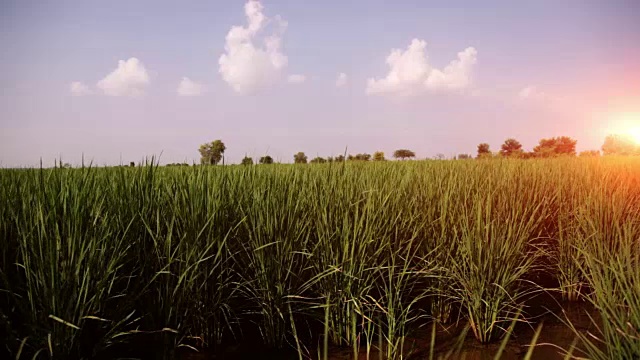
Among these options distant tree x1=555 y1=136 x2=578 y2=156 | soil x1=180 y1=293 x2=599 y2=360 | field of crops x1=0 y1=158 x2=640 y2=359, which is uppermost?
distant tree x1=555 y1=136 x2=578 y2=156

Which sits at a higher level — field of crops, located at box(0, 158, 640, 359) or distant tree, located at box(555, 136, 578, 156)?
distant tree, located at box(555, 136, 578, 156)

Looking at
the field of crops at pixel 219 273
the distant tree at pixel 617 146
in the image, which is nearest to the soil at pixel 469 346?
the field of crops at pixel 219 273

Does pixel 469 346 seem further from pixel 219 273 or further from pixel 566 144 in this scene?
pixel 566 144

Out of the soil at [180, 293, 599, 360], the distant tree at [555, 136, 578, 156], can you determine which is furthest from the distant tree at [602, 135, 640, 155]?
the soil at [180, 293, 599, 360]

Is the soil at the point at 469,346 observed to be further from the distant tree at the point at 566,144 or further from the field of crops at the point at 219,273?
the distant tree at the point at 566,144

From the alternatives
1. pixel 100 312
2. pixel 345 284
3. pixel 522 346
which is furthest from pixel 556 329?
pixel 100 312

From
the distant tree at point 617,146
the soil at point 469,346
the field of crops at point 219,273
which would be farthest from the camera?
the distant tree at point 617,146

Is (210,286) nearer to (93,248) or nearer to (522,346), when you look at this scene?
(93,248)

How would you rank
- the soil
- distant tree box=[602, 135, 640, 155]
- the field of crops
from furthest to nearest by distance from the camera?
distant tree box=[602, 135, 640, 155] < the soil < the field of crops

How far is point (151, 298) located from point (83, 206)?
568 mm

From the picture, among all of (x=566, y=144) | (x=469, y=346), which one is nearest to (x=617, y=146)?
(x=566, y=144)

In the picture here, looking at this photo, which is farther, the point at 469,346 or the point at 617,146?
the point at 617,146

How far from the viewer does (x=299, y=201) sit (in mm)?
2500

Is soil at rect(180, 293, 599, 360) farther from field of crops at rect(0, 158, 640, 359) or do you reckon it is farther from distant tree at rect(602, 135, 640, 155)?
distant tree at rect(602, 135, 640, 155)
